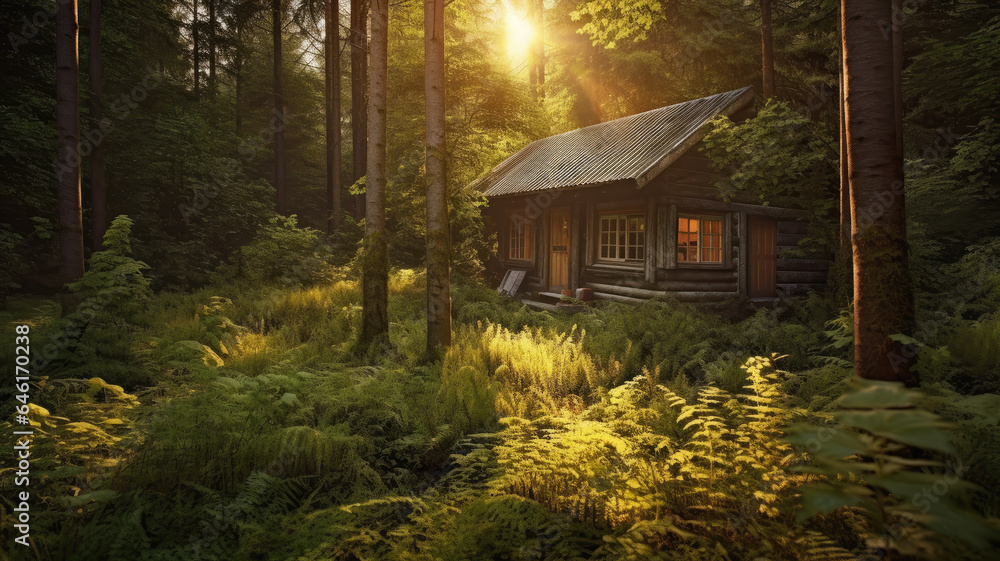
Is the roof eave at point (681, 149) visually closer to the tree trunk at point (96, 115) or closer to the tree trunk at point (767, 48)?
the tree trunk at point (767, 48)

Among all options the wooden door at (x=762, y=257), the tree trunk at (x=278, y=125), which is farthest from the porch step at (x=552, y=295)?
the tree trunk at (x=278, y=125)

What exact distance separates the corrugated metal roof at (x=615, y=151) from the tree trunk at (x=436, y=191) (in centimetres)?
525

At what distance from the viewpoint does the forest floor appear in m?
2.79

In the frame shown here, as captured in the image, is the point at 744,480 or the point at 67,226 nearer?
the point at 744,480

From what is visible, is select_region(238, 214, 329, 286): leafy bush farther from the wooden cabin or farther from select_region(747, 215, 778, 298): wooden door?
select_region(747, 215, 778, 298): wooden door

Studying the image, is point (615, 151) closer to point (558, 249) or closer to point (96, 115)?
point (558, 249)

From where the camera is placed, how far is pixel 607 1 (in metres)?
7.17

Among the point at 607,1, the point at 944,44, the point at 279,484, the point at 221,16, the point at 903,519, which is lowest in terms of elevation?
the point at 279,484

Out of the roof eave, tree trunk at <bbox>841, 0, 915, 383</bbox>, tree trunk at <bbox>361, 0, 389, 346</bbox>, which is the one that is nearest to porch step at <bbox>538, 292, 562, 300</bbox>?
the roof eave

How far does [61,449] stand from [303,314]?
7249 mm

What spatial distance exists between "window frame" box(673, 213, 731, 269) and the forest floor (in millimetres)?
6193

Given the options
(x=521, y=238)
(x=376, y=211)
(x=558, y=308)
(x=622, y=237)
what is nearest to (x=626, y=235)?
(x=622, y=237)

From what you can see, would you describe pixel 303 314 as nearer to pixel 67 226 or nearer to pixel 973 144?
pixel 67 226

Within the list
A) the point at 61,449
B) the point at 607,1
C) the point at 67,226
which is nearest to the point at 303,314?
the point at 67,226
